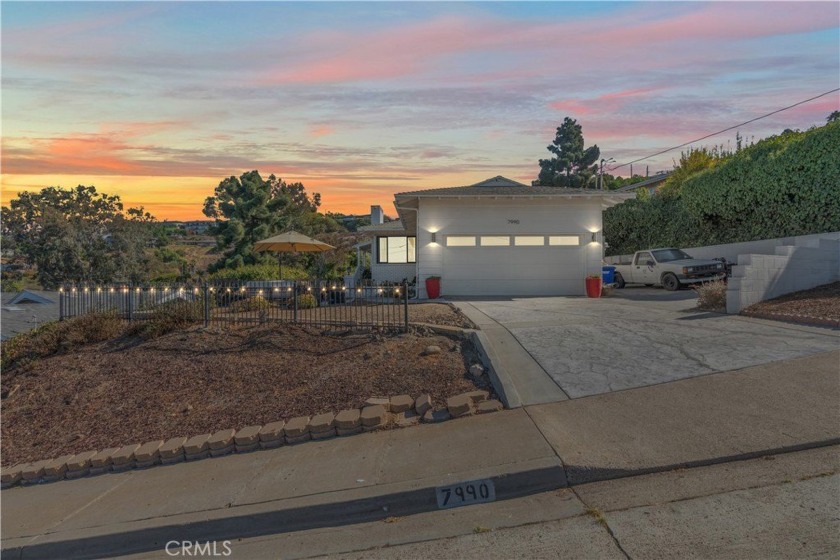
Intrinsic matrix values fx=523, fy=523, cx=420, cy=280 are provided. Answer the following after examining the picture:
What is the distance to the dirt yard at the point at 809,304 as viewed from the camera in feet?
31.1

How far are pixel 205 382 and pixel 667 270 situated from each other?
50.7 ft

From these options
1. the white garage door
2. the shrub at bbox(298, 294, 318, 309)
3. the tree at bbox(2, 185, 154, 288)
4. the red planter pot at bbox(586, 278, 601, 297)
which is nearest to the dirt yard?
the red planter pot at bbox(586, 278, 601, 297)

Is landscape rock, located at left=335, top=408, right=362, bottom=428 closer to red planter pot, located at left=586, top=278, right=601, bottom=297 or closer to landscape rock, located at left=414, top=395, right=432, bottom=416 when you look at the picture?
landscape rock, located at left=414, top=395, right=432, bottom=416

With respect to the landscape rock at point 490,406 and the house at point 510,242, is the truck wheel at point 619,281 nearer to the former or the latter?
the house at point 510,242

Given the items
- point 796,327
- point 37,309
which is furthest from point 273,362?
point 37,309

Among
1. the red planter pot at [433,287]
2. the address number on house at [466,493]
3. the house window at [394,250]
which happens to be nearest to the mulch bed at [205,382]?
the address number on house at [466,493]

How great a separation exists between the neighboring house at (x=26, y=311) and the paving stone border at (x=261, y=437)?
27.5 feet

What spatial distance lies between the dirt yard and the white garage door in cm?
645

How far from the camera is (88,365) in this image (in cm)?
998

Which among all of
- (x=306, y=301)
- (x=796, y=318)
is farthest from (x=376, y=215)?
(x=796, y=318)

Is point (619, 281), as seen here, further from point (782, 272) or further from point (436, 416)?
point (436, 416)

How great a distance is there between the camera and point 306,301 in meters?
14.2

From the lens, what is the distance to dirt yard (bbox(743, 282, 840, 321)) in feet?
31.1

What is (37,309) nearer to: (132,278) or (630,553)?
(630,553)
